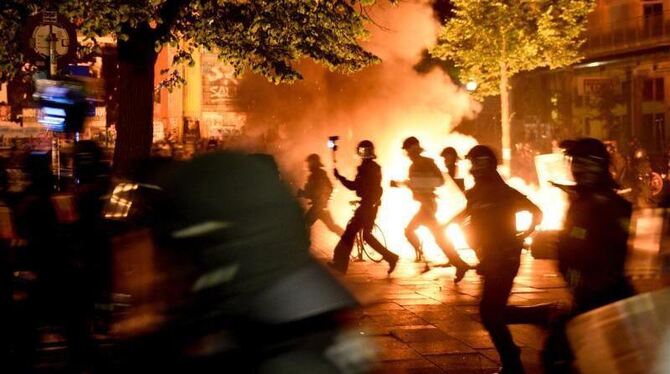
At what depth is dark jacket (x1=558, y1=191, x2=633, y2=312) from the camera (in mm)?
5148

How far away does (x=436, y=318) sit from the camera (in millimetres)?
8336

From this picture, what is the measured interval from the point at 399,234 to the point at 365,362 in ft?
42.9

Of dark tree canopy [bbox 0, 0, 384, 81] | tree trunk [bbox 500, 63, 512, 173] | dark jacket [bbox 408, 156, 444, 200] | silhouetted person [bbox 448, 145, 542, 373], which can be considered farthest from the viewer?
tree trunk [bbox 500, 63, 512, 173]

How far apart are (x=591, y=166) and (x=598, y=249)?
1.71 ft

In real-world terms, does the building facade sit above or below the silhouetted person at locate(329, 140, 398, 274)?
above

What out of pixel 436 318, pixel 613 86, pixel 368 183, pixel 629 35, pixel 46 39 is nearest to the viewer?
pixel 436 318

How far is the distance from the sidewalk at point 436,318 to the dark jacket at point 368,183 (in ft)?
3.42

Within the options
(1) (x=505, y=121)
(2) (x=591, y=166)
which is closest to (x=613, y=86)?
(1) (x=505, y=121)

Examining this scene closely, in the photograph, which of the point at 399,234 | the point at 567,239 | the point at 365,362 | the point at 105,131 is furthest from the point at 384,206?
the point at 365,362

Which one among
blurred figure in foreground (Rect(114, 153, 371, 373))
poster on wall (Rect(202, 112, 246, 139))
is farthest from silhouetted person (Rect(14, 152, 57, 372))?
poster on wall (Rect(202, 112, 246, 139))

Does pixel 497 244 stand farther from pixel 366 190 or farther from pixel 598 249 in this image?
pixel 366 190

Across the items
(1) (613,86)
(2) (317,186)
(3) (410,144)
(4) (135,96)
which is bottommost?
(2) (317,186)

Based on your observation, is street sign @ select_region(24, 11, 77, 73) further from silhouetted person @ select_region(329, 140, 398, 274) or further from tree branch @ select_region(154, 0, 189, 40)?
silhouetted person @ select_region(329, 140, 398, 274)

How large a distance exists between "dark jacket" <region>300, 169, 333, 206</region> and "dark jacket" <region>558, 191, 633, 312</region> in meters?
6.66
